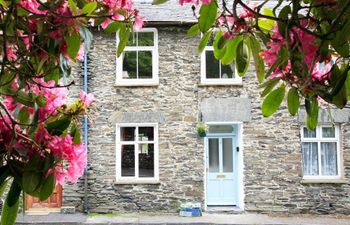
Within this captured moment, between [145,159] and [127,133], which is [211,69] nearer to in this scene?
[127,133]

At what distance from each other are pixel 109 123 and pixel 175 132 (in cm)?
163

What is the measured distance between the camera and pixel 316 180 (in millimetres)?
10375

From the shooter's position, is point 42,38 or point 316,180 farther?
point 316,180

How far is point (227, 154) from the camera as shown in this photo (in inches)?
431

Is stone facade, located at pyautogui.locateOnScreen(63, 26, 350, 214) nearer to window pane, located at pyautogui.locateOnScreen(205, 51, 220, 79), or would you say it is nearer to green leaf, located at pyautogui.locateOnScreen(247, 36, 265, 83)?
window pane, located at pyautogui.locateOnScreen(205, 51, 220, 79)

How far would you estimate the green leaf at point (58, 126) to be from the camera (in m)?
1.02

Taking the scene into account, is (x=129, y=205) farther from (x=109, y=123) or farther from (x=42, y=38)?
(x=42, y=38)

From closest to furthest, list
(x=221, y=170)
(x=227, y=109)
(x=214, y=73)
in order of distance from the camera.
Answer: (x=227, y=109) → (x=214, y=73) → (x=221, y=170)

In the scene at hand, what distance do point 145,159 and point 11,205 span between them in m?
9.52

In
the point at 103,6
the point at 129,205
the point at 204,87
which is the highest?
the point at 204,87

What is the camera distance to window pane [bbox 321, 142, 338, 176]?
10.5 meters

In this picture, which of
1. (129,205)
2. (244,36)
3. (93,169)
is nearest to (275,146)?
(129,205)

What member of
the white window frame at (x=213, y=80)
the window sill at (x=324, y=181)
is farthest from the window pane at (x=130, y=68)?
the window sill at (x=324, y=181)

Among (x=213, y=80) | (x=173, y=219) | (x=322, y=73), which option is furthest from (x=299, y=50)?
(x=213, y=80)
